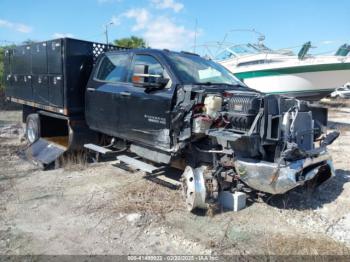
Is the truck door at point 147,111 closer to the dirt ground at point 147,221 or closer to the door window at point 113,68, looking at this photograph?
the door window at point 113,68

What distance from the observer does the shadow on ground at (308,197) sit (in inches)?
189

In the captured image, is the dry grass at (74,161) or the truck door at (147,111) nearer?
the truck door at (147,111)

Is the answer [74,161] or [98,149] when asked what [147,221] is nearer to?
[98,149]

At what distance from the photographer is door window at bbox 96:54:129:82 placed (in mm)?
6078

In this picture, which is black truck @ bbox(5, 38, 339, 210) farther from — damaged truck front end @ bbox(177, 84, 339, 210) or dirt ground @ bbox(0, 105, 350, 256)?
dirt ground @ bbox(0, 105, 350, 256)

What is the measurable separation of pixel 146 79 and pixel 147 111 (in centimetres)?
54

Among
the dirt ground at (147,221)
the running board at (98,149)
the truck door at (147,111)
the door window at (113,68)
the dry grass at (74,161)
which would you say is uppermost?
the door window at (113,68)

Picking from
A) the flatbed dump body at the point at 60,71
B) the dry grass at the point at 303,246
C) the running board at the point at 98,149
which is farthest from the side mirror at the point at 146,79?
the dry grass at the point at 303,246

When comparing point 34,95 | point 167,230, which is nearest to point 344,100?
point 34,95

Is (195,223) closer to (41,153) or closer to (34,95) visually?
(41,153)

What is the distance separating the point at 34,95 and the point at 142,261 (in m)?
5.99

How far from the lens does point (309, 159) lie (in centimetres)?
452

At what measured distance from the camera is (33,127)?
8.41 m

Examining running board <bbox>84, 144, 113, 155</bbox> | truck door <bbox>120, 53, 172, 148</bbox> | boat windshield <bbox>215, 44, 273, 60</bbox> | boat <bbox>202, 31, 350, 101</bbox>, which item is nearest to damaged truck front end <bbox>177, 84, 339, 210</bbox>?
truck door <bbox>120, 53, 172, 148</bbox>
